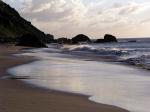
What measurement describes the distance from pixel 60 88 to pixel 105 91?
1509 mm

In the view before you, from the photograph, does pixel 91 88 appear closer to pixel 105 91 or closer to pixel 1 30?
pixel 105 91

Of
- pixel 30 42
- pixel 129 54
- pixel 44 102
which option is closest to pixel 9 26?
pixel 30 42

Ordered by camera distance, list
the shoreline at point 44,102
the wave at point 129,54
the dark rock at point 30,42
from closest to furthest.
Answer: the shoreline at point 44,102 → the wave at point 129,54 → the dark rock at point 30,42

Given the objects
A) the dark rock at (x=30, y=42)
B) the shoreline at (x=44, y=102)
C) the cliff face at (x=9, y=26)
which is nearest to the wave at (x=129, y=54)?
the shoreline at (x=44, y=102)

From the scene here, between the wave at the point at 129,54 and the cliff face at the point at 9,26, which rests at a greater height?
the cliff face at the point at 9,26

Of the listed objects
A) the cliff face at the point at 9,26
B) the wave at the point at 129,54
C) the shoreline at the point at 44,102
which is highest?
the cliff face at the point at 9,26

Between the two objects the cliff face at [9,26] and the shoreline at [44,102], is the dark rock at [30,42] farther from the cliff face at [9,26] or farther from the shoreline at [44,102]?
the shoreline at [44,102]

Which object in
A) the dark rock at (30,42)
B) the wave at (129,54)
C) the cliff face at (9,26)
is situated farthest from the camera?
the cliff face at (9,26)

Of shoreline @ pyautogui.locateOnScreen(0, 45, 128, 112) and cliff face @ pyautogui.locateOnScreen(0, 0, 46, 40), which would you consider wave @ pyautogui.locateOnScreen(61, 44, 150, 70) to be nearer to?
shoreline @ pyautogui.locateOnScreen(0, 45, 128, 112)

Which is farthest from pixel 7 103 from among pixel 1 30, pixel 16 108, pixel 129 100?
pixel 1 30

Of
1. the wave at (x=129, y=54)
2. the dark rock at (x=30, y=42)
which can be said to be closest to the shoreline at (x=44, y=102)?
the wave at (x=129, y=54)

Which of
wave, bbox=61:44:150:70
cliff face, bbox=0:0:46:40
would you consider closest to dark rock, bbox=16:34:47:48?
wave, bbox=61:44:150:70

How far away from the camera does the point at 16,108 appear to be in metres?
8.91

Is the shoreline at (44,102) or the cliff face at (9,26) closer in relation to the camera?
the shoreline at (44,102)
